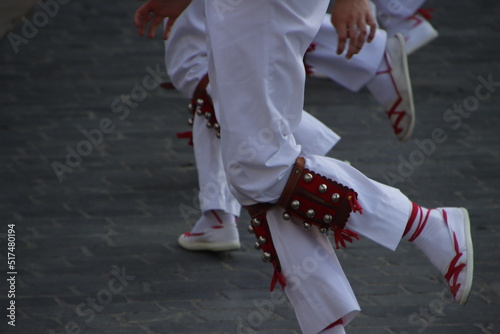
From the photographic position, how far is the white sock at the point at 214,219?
3943 mm

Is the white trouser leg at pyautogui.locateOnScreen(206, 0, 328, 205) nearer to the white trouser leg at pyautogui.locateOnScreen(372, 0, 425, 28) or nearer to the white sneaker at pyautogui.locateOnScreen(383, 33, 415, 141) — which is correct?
the white sneaker at pyautogui.locateOnScreen(383, 33, 415, 141)

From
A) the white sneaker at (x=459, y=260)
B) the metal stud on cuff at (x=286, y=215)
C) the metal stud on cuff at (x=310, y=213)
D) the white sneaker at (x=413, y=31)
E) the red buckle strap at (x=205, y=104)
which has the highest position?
the metal stud on cuff at (x=310, y=213)

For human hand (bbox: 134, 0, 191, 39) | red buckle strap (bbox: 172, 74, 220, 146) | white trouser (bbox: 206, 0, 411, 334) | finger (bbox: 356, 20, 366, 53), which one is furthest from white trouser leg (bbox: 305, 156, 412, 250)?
red buckle strap (bbox: 172, 74, 220, 146)

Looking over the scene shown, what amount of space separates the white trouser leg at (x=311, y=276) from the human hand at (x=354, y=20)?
568 mm

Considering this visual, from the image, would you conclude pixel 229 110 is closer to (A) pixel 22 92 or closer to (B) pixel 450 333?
(B) pixel 450 333

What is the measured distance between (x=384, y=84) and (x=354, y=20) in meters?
1.85

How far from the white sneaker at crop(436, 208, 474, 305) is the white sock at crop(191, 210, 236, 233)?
1139mm

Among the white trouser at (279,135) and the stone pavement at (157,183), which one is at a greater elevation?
the white trouser at (279,135)

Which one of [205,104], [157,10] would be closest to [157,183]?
[205,104]

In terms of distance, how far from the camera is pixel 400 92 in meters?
4.58

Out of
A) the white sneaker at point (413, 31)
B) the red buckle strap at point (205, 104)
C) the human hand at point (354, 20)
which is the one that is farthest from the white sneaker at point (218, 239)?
the white sneaker at point (413, 31)

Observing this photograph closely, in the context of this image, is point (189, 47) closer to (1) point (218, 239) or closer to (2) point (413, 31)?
(1) point (218, 239)

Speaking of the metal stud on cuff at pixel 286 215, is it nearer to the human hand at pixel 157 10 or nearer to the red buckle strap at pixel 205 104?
the human hand at pixel 157 10

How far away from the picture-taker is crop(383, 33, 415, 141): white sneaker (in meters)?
4.56
